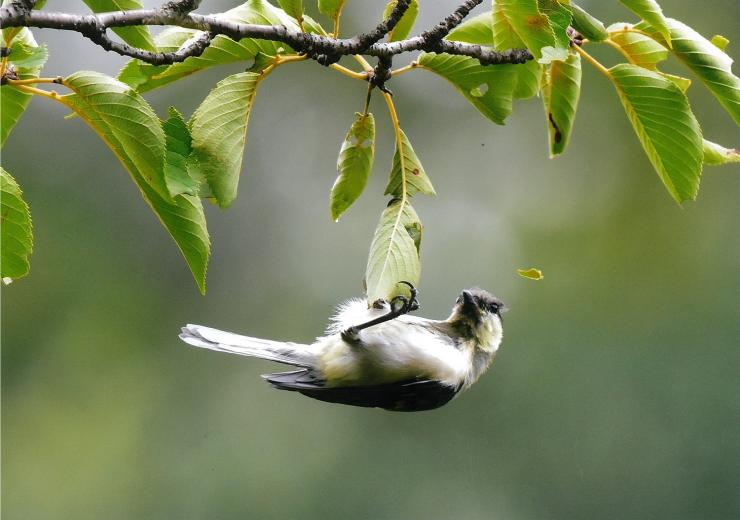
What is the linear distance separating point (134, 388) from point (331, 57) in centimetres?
1191

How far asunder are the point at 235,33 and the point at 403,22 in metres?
0.60

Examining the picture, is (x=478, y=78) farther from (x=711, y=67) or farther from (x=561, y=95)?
(x=711, y=67)

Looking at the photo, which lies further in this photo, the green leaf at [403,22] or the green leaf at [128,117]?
the green leaf at [403,22]

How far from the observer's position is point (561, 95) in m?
2.38

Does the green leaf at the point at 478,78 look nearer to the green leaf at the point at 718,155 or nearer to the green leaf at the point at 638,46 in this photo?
the green leaf at the point at 638,46

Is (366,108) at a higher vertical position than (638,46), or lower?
lower

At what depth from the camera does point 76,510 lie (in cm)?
1284

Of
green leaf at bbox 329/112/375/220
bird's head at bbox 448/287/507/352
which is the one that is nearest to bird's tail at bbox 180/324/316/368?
bird's head at bbox 448/287/507/352

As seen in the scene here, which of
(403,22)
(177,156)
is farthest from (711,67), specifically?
(177,156)

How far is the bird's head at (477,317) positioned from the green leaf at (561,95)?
1.14m

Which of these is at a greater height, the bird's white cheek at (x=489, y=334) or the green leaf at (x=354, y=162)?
the green leaf at (x=354, y=162)

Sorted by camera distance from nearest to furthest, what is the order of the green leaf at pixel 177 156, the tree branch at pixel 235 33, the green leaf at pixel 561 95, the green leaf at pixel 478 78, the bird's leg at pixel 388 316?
the tree branch at pixel 235 33 → the green leaf at pixel 177 156 → the green leaf at pixel 478 78 → the green leaf at pixel 561 95 → the bird's leg at pixel 388 316

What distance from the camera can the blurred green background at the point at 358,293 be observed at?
10.8 metres

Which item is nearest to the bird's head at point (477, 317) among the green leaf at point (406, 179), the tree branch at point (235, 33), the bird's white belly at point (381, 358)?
the bird's white belly at point (381, 358)
